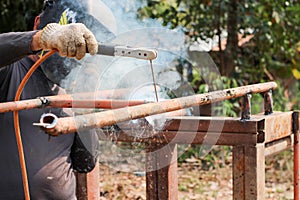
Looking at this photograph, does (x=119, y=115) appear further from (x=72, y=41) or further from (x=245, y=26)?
(x=245, y=26)

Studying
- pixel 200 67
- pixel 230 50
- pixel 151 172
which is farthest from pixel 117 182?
pixel 151 172

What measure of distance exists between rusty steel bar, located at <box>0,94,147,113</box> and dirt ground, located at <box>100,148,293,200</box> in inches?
88.2

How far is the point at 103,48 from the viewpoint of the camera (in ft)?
6.22

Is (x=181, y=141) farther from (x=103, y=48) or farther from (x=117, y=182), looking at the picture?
(x=117, y=182)

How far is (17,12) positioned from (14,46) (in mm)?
3689

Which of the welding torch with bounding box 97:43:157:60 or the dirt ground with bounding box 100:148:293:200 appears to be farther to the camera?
the dirt ground with bounding box 100:148:293:200

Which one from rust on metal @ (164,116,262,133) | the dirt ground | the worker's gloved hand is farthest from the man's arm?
the dirt ground

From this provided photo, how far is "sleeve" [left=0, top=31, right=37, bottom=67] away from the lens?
1.84 metres

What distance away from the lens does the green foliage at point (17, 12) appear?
17.2ft

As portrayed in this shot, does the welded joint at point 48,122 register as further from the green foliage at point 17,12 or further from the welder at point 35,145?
the green foliage at point 17,12

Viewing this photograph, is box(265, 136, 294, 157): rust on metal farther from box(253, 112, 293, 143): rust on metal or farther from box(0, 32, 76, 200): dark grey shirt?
box(0, 32, 76, 200): dark grey shirt

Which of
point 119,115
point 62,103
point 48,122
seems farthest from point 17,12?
point 48,122

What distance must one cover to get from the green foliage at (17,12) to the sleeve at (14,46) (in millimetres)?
3330

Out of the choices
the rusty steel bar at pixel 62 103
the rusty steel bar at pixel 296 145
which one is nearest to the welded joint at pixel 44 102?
the rusty steel bar at pixel 62 103
